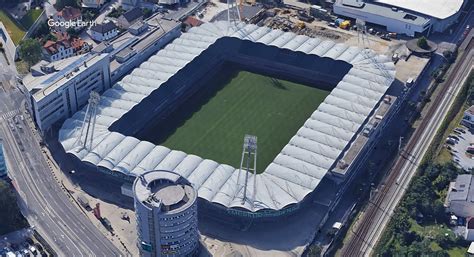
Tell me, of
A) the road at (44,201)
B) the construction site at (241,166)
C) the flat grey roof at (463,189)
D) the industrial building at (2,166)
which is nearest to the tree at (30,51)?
the road at (44,201)

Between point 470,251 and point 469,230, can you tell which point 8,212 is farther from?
point 469,230

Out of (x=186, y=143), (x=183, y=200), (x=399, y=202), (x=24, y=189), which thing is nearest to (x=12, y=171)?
(x=24, y=189)

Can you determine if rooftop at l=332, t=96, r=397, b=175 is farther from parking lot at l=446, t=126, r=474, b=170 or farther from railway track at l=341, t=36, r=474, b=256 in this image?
parking lot at l=446, t=126, r=474, b=170

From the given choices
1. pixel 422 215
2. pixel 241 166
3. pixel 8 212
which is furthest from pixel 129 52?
pixel 422 215

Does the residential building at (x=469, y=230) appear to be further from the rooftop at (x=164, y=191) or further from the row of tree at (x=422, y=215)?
the rooftop at (x=164, y=191)

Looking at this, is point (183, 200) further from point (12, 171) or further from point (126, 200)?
point (12, 171)

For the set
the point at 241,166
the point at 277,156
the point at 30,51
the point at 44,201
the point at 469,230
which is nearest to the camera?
the point at 469,230
